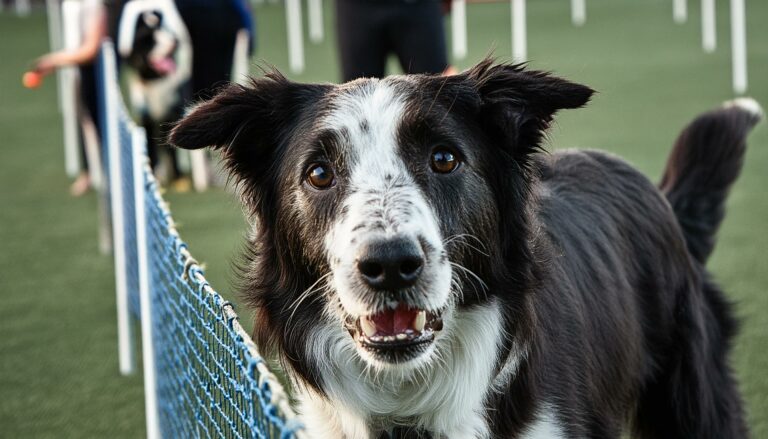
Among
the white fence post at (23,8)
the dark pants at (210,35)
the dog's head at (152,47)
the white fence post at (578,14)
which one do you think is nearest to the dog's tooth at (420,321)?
the dark pants at (210,35)

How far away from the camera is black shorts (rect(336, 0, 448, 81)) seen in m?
6.20

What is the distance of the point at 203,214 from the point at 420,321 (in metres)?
5.78

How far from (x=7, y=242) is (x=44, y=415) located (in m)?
3.36

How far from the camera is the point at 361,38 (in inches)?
247

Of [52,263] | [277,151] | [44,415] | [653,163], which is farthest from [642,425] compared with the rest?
[653,163]

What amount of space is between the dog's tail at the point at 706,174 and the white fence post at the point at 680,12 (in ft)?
45.6

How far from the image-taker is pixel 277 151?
311 cm

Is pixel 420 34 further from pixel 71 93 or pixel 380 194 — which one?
pixel 71 93

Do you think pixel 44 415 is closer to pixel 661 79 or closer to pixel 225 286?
pixel 225 286

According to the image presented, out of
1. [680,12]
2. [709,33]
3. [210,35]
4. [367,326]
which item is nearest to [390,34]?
[210,35]

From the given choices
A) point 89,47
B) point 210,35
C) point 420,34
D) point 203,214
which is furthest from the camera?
point 203,214

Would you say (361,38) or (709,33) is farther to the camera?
(709,33)

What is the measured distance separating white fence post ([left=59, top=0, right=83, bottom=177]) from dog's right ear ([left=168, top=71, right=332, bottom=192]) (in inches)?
224

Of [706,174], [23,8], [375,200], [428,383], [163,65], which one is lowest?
[428,383]
